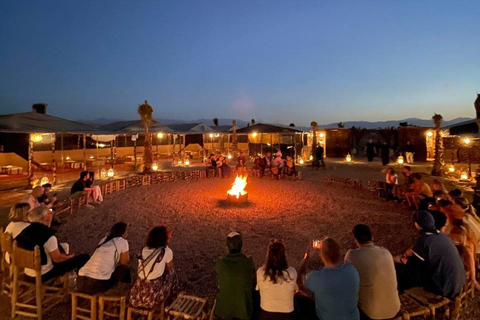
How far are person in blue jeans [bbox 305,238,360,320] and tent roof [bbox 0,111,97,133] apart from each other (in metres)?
14.2

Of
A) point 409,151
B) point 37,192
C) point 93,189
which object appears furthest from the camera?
point 409,151

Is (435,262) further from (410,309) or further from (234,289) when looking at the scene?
(234,289)

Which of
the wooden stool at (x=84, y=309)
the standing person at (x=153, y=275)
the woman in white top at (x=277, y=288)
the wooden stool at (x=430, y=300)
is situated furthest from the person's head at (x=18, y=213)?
the wooden stool at (x=430, y=300)

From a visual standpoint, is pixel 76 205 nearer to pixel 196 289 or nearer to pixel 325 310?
pixel 196 289

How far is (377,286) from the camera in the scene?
11.3 ft

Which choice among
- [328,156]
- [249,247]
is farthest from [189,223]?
[328,156]

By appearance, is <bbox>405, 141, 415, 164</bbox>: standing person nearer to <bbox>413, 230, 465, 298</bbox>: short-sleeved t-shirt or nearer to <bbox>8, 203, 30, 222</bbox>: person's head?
<bbox>413, 230, 465, 298</bbox>: short-sleeved t-shirt

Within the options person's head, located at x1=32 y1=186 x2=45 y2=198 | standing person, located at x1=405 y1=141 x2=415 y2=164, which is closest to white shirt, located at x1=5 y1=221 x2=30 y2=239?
person's head, located at x1=32 y1=186 x2=45 y2=198

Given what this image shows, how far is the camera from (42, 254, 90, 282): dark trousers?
4.38 meters

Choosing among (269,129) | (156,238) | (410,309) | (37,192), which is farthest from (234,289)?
(269,129)

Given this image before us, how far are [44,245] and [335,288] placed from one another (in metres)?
3.93

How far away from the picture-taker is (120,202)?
11234mm

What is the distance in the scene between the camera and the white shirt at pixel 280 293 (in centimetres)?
332

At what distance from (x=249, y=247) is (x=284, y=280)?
3633 millimetres
